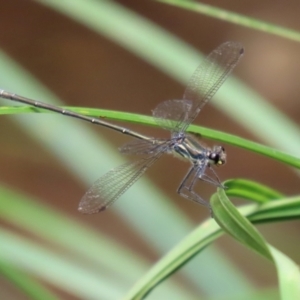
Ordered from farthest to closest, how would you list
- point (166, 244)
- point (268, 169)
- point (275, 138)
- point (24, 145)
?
point (268, 169) < point (24, 145) < point (166, 244) < point (275, 138)

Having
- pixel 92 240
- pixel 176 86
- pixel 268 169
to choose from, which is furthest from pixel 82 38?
pixel 92 240

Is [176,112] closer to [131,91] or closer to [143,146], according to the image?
[143,146]

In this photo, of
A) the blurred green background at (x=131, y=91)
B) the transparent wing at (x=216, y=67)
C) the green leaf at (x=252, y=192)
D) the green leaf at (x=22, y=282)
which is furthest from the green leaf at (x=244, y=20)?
the blurred green background at (x=131, y=91)

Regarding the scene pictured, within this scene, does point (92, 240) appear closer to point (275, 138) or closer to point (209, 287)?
point (209, 287)

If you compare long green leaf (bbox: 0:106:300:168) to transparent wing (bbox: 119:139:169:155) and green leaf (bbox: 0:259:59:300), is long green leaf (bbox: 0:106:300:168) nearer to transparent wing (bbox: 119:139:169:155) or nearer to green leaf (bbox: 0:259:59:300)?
green leaf (bbox: 0:259:59:300)

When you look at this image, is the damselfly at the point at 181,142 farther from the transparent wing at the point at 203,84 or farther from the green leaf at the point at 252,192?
the green leaf at the point at 252,192

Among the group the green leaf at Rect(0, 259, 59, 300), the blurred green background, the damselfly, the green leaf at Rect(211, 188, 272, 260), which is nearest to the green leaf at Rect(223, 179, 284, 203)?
the green leaf at Rect(211, 188, 272, 260)
